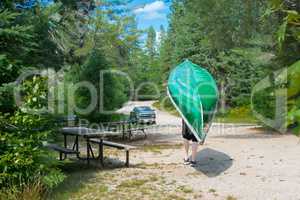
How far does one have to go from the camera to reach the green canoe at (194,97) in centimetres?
1023

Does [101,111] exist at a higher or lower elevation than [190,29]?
lower

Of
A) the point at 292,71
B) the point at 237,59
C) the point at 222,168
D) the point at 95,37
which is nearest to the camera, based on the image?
the point at 292,71

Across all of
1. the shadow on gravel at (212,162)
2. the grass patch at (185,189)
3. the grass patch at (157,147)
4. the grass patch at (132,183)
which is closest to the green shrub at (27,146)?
the grass patch at (132,183)

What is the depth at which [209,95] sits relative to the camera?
37.0 feet

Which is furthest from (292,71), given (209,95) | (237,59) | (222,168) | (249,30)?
(237,59)

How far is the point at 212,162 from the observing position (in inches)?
428

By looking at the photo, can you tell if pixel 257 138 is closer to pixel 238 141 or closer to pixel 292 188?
pixel 238 141

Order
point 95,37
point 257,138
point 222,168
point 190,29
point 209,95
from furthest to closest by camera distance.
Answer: point 190,29, point 95,37, point 257,138, point 209,95, point 222,168

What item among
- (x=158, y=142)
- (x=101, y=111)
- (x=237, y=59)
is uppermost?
(x=237, y=59)

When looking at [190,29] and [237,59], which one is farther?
[237,59]

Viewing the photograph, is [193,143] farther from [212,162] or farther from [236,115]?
[236,115]

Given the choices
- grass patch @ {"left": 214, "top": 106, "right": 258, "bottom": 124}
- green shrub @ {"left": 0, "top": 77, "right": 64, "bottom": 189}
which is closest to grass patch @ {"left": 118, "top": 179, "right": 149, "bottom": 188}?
green shrub @ {"left": 0, "top": 77, "right": 64, "bottom": 189}

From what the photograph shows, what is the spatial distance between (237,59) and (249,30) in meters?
11.2

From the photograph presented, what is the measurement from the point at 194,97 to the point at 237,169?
2.23 metres
